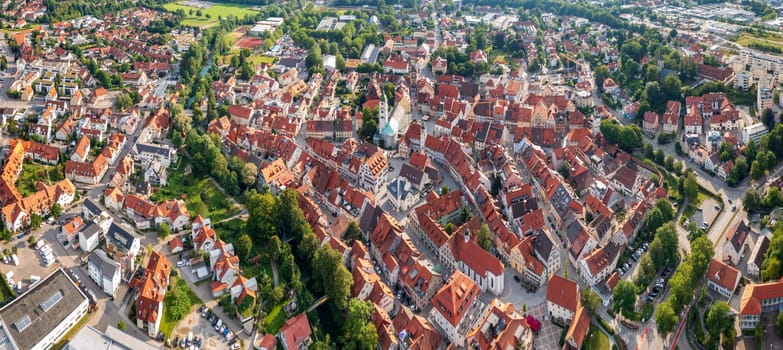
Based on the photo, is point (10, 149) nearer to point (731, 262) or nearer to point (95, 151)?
point (95, 151)

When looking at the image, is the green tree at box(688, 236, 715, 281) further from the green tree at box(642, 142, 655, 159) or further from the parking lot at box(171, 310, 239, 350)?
the parking lot at box(171, 310, 239, 350)

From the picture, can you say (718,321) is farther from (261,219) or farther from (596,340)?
(261,219)

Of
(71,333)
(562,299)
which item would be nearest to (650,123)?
(562,299)

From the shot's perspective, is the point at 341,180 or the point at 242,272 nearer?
the point at 242,272

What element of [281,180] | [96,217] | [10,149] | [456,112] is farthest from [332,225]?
[10,149]

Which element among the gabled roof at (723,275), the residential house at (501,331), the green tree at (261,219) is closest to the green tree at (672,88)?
the gabled roof at (723,275)
